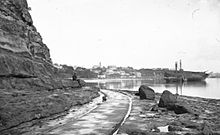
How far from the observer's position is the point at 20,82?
14617 millimetres

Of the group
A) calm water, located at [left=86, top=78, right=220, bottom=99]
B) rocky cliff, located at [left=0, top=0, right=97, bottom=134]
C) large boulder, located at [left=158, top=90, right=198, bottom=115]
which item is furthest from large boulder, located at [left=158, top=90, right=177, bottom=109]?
calm water, located at [left=86, top=78, right=220, bottom=99]

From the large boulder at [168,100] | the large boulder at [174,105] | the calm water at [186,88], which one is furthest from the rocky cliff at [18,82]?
the calm water at [186,88]

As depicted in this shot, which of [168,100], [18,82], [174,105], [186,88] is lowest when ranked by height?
[186,88]

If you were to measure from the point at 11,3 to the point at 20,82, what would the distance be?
339 inches

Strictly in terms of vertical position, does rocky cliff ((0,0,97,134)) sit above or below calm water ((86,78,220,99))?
above

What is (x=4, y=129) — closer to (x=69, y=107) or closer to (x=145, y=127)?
(x=145, y=127)

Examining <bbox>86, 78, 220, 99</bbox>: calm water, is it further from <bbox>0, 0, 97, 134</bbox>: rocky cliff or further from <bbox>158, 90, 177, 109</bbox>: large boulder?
<bbox>0, 0, 97, 134</bbox>: rocky cliff

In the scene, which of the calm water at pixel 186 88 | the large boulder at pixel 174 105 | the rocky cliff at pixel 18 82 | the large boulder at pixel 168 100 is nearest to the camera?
the rocky cliff at pixel 18 82

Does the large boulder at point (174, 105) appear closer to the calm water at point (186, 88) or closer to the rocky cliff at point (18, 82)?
the rocky cliff at point (18, 82)

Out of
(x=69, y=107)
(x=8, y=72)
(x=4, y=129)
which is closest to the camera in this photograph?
(x=4, y=129)

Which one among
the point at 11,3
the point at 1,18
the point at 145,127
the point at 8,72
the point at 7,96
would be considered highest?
the point at 11,3

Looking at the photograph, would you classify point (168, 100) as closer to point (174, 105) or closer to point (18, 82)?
point (174, 105)

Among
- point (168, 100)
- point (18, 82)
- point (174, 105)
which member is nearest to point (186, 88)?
point (168, 100)

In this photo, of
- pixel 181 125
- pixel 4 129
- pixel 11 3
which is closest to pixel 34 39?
pixel 11 3
